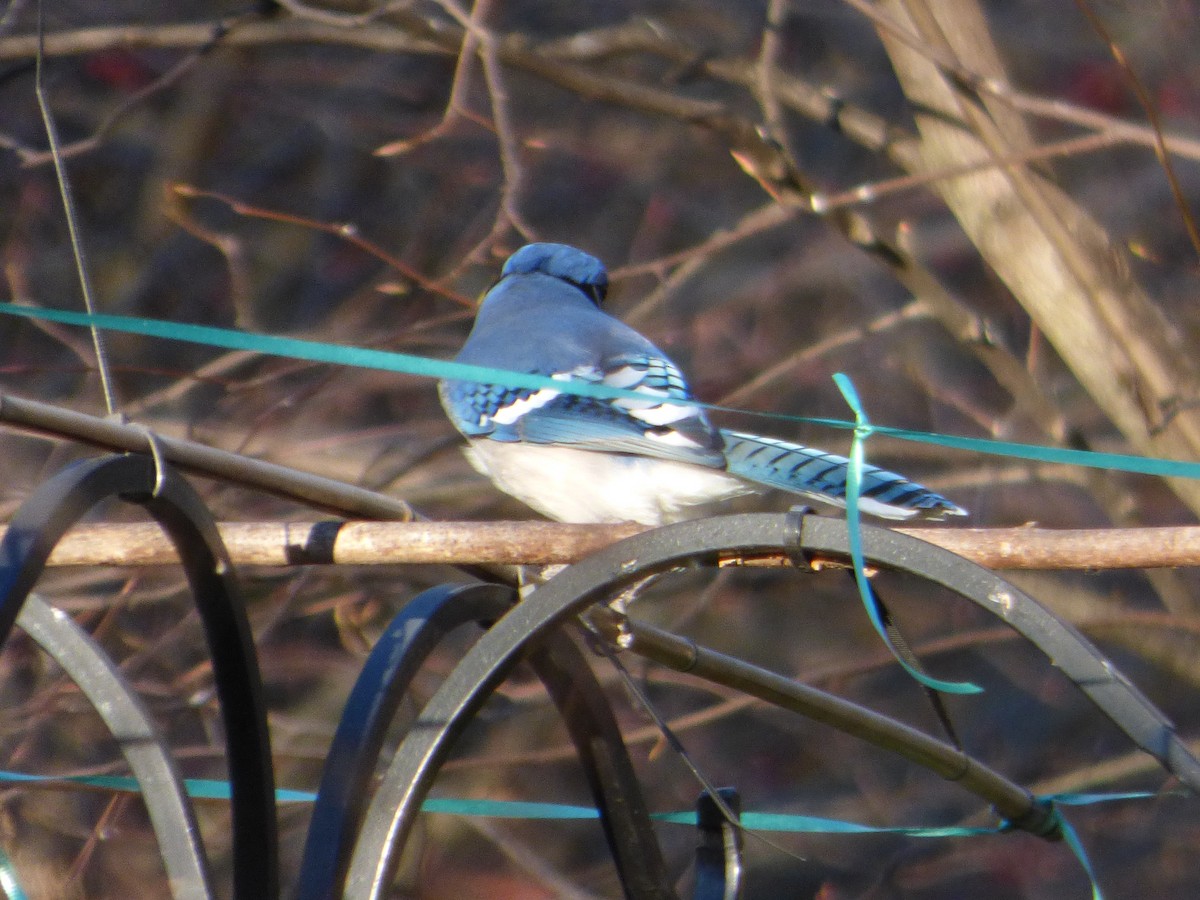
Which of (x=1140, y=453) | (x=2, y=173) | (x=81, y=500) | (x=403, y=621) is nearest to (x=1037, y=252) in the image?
(x=1140, y=453)

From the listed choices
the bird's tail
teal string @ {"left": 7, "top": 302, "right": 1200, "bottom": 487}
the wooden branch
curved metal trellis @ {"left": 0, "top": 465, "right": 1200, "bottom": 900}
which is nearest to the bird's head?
the bird's tail

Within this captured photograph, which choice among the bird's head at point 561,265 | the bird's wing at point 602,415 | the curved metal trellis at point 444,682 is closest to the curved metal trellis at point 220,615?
the curved metal trellis at point 444,682

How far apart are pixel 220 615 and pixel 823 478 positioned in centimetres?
58

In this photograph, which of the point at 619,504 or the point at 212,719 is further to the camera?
the point at 212,719

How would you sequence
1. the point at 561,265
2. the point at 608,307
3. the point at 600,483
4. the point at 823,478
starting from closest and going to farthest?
the point at 823,478
the point at 600,483
the point at 561,265
the point at 608,307

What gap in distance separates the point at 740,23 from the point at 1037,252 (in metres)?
1.54

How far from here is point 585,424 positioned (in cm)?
204

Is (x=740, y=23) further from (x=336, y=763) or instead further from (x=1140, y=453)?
(x=336, y=763)

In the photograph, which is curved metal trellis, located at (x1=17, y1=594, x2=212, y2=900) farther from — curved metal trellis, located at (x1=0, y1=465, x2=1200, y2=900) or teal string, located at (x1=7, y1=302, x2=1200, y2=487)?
teal string, located at (x1=7, y1=302, x2=1200, y2=487)

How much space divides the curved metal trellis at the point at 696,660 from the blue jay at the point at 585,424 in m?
0.44

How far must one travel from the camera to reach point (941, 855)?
133 inches

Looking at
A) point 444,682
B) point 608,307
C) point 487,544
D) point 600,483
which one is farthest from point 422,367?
point 608,307

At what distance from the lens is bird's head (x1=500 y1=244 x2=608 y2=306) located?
243cm

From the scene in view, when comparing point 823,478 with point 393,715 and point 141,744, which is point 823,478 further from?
point 141,744
